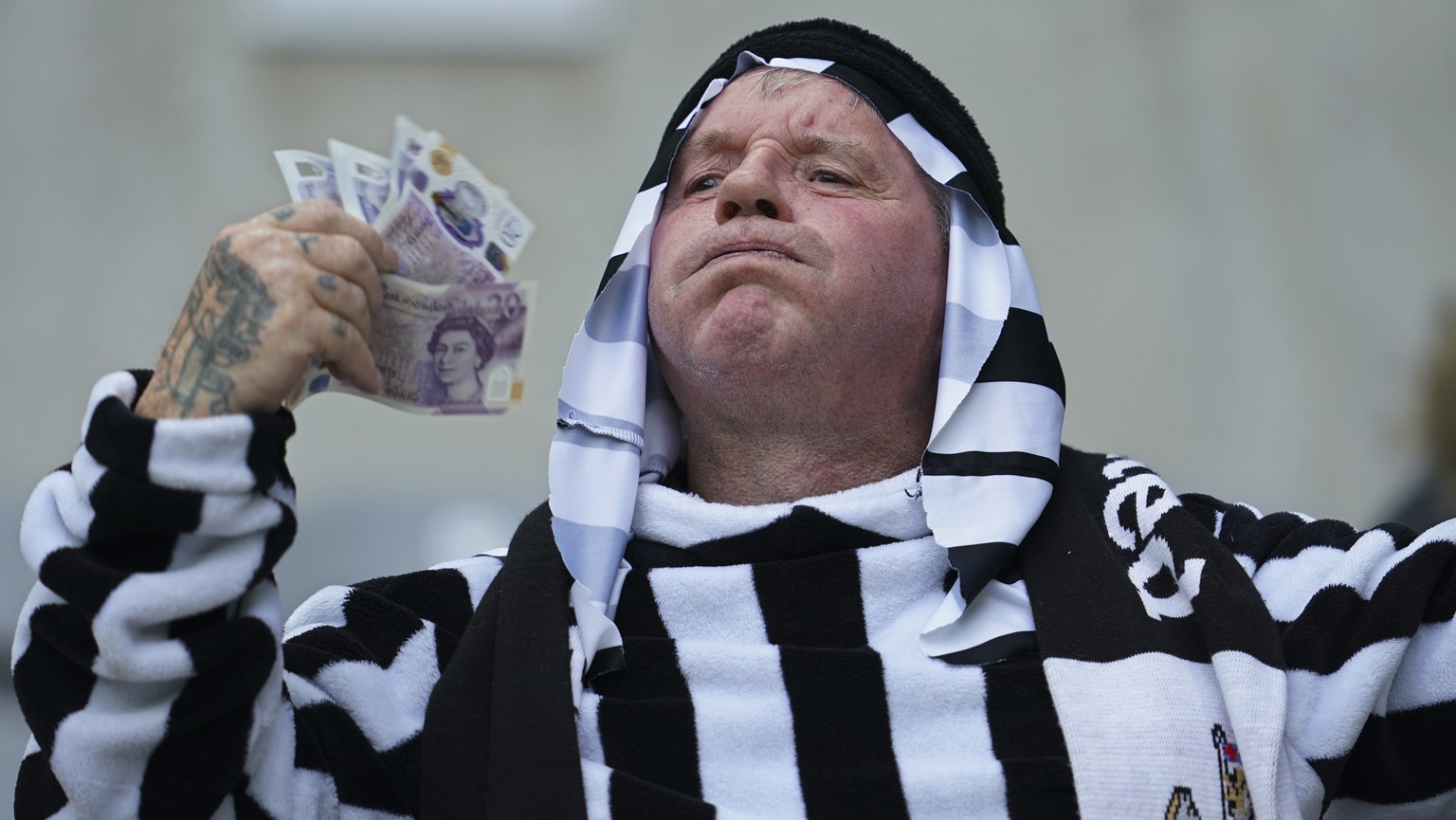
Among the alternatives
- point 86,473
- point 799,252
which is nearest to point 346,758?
point 86,473

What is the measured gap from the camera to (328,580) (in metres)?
3.65

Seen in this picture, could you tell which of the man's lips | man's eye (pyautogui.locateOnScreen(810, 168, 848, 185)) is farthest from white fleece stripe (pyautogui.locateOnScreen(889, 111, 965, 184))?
the man's lips

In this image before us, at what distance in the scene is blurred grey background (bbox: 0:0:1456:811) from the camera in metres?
3.82

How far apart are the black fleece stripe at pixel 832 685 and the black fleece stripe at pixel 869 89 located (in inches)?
31.8

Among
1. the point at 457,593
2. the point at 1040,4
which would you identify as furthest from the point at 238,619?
the point at 1040,4

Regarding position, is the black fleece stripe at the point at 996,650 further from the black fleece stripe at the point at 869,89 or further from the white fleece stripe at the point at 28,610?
the white fleece stripe at the point at 28,610

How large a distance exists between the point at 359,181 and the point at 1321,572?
1.41 metres

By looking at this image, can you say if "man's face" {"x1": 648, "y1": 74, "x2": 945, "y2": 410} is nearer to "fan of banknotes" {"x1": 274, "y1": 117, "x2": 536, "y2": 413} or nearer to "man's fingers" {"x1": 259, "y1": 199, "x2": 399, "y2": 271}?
"fan of banknotes" {"x1": 274, "y1": 117, "x2": 536, "y2": 413}

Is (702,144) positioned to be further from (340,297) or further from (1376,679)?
(1376,679)

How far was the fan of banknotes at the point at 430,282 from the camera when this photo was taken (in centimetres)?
167

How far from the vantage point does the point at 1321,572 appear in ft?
5.92

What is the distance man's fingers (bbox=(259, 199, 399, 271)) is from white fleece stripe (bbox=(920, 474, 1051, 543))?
2.74 ft

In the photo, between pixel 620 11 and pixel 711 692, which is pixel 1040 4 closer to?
pixel 620 11

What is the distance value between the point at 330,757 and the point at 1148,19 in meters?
3.53
